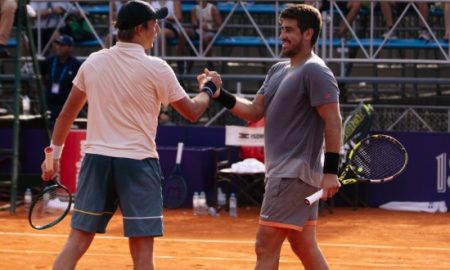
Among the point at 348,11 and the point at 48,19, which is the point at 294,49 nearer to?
the point at 348,11

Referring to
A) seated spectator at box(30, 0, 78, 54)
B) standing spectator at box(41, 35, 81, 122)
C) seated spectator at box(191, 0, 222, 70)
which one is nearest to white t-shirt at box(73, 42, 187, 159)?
standing spectator at box(41, 35, 81, 122)

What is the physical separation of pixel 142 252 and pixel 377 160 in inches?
83.3

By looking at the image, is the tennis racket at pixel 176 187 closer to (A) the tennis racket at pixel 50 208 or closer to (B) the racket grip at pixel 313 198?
(A) the tennis racket at pixel 50 208

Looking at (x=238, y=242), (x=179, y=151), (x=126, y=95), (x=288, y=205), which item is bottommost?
(x=238, y=242)

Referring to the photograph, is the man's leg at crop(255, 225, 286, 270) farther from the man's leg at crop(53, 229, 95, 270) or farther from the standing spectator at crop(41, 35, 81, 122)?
the standing spectator at crop(41, 35, 81, 122)

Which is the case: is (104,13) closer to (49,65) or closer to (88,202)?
(49,65)

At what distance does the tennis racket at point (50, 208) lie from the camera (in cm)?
723

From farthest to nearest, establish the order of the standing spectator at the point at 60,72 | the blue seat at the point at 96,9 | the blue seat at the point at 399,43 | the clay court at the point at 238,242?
the blue seat at the point at 96,9 < the blue seat at the point at 399,43 < the standing spectator at the point at 60,72 < the clay court at the point at 238,242

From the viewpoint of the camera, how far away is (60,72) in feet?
47.6

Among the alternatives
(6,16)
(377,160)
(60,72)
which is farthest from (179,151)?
(377,160)

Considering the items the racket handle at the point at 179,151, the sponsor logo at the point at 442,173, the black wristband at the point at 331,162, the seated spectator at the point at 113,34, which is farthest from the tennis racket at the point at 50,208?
the seated spectator at the point at 113,34

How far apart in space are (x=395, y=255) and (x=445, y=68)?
801 centimetres

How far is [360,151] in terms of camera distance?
755 cm

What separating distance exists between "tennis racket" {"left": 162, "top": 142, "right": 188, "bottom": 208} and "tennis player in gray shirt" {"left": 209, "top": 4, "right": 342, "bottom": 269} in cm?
722
